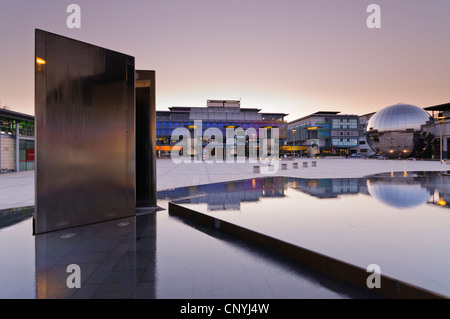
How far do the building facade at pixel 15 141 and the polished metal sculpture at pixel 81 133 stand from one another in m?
23.6

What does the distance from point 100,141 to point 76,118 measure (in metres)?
0.83

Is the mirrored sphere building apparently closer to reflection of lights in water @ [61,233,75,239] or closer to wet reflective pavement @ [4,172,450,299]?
wet reflective pavement @ [4,172,450,299]

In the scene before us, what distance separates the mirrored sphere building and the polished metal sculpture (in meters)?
47.5

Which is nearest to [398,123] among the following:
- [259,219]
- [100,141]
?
[259,219]

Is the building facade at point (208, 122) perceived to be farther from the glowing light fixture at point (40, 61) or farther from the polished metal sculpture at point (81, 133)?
the glowing light fixture at point (40, 61)

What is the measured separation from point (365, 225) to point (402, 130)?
147ft

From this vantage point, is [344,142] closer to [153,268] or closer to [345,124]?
[345,124]

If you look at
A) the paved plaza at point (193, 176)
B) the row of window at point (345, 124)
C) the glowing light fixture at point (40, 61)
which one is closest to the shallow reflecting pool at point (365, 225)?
the glowing light fixture at point (40, 61)

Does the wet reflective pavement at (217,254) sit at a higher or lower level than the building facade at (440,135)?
lower

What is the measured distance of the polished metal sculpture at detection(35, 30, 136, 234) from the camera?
5586 mm

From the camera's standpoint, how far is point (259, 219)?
6.18m

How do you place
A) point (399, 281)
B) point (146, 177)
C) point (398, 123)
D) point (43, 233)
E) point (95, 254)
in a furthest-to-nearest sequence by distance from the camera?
point (398, 123), point (146, 177), point (43, 233), point (95, 254), point (399, 281)

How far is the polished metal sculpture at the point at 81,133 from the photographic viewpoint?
5586 mm
